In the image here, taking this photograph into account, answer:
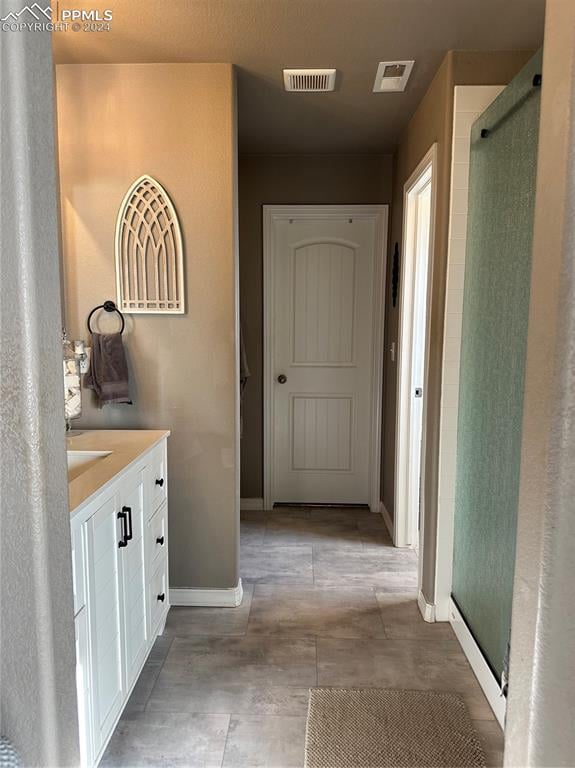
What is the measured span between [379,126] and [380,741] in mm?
2969

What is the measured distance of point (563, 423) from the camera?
0.52 meters

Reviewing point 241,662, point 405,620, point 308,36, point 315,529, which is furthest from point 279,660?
point 308,36

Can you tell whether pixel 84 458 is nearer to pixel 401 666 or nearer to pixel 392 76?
pixel 401 666

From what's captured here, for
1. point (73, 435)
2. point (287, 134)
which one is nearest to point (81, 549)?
point (73, 435)

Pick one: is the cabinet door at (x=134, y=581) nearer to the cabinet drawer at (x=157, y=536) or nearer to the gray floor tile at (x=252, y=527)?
the cabinet drawer at (x=157, y=536)

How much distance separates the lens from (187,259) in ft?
7.46

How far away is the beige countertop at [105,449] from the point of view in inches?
54.2

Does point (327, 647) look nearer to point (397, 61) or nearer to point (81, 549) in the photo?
point (81, 549)

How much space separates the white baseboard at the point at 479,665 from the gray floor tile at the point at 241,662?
638 mm

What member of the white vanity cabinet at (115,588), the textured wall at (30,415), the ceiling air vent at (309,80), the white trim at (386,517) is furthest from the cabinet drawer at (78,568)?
the white trim at (386,517)

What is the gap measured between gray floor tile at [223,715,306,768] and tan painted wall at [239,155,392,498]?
2.48 metres

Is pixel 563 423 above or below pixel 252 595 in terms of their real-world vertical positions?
above

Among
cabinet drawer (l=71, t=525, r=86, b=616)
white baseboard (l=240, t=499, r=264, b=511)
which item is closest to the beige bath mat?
cabinet drawer (l=71, t=525, r=86, b=616)

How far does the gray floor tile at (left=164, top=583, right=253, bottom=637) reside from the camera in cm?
224
